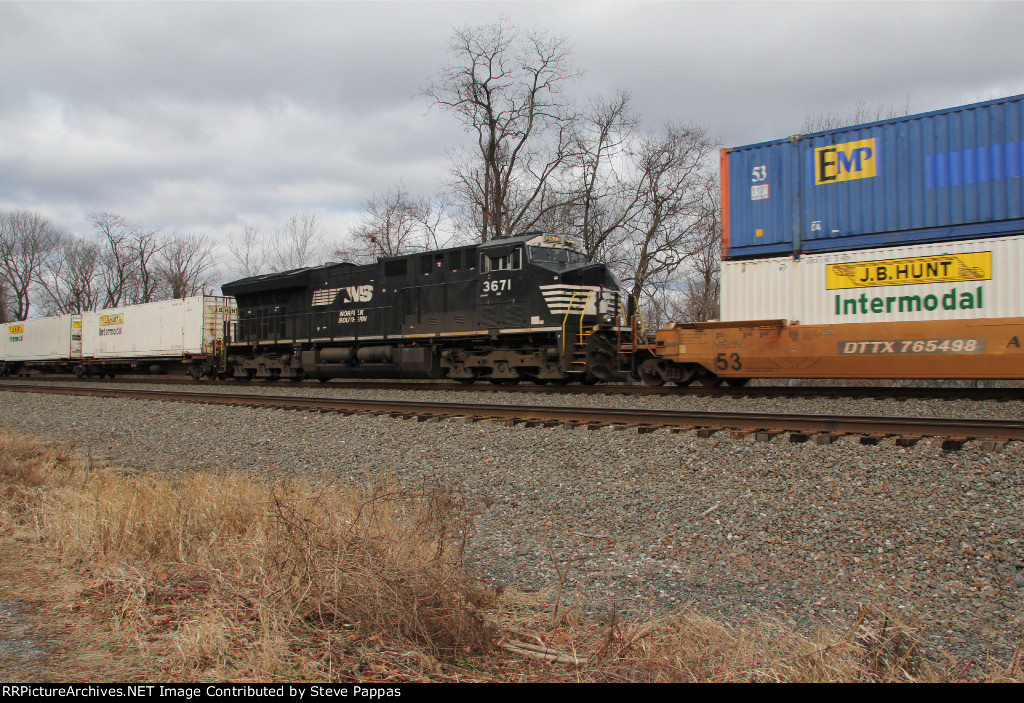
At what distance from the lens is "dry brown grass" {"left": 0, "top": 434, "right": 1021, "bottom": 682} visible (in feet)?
8.65

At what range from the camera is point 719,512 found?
16.2 ft

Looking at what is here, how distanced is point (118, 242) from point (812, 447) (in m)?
65.9

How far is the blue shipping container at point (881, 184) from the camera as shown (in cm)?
1005

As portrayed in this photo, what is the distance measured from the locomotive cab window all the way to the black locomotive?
0.03 metres

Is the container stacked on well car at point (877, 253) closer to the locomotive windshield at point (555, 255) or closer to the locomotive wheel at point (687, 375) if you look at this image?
the locomotive wheel at point (687, 375)

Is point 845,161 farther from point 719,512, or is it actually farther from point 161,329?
point 161,329

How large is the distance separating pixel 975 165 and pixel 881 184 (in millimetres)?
1285

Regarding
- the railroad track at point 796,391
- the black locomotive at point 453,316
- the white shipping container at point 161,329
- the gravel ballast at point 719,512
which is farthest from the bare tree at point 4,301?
the gravel ballast at point 719,512

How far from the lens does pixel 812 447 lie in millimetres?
6328

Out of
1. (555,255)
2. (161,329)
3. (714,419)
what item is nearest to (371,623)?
(714,419)

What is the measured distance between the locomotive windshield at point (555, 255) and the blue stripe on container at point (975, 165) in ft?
23.4

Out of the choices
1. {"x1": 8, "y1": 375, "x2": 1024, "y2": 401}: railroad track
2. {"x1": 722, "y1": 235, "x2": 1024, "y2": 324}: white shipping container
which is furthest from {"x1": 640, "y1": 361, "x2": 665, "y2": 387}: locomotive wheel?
{"x1": 722, "y1": 235, "x2": 1024, "y2": 324}: white shipping container

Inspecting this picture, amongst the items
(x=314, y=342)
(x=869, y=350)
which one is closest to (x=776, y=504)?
(x=869, y=350)
